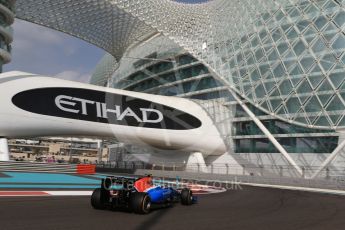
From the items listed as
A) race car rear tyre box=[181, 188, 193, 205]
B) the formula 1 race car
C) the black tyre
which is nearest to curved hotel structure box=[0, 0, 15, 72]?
race car rear tyre box=[181, 188, 193, 205]

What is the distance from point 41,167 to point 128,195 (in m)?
24.0

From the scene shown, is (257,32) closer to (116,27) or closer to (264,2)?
(264,2)

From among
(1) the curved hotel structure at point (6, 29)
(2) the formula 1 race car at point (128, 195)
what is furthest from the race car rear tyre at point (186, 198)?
(1) the curved hotel structure at point (6, 29)

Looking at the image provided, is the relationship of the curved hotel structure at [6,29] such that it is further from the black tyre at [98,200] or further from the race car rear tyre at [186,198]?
the black tyre at [98,200]

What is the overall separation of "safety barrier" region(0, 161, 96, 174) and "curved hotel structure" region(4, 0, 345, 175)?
15110mm

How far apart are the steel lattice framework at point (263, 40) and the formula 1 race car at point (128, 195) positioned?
25615mm

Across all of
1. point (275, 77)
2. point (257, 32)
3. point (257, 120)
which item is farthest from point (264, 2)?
point (257, 120)

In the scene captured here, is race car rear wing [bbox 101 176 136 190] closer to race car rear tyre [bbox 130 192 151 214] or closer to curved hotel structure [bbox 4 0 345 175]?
race car rear tyre [bbox 130 192 151 214]

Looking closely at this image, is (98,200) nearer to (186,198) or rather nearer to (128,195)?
(128,195)

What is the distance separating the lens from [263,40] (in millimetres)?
40719

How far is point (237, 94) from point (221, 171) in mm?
8413

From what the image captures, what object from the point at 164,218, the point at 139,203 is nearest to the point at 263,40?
the point at 139,203

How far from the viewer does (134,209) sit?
11516mm

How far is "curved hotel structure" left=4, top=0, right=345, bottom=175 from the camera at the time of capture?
117ft
